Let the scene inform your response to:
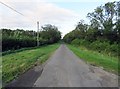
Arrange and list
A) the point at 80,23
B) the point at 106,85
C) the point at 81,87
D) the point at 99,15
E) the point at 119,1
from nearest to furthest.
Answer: the point at 81,87
the point at 106,85
the point at 119,1
the point at 99,15
the point at 80,23

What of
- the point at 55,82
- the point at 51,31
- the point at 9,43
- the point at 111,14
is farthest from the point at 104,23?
the point at 51,31

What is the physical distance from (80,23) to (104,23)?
38.6 meters

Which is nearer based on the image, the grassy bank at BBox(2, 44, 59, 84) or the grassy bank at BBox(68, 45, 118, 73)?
the grassy bank at BBox(2, 44, 59, 84)

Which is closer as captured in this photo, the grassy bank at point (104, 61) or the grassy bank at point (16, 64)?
the grassy bank at point (16, 64)

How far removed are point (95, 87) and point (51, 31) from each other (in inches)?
5115

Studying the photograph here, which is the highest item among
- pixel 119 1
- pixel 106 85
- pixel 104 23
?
pixel 119 1

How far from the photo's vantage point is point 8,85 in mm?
11289

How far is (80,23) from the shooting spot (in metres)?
110

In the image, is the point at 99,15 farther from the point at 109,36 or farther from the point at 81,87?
the point at 81,87

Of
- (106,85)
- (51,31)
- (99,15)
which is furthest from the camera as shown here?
(51,31)

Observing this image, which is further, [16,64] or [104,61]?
→ [104,61]

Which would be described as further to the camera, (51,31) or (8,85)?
(51,31)

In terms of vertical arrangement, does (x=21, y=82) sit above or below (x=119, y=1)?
below

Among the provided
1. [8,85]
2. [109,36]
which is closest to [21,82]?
[8,85]
